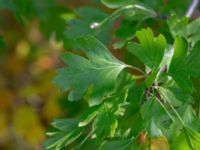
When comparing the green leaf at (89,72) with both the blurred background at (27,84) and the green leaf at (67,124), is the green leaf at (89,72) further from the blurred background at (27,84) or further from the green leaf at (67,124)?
the blurred background at (27,84)

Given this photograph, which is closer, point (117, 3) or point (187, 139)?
point (187, 139)

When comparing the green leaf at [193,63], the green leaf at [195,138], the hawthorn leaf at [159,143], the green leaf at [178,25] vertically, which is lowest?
the green leaf at [195,138]

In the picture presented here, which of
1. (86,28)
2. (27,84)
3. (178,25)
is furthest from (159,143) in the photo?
(27,84)

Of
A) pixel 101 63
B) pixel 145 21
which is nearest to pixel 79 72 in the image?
pixel 101 63

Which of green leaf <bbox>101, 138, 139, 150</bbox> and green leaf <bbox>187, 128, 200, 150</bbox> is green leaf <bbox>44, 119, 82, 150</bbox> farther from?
green leaf <bbox>187, 128, 200, 150</bbox>

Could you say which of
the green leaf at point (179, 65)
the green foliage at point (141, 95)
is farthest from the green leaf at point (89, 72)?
A: the green leaf at point (179, 65)

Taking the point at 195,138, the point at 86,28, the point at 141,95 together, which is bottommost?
the point at 195,138

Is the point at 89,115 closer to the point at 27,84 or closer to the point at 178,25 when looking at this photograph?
the point at 178,25
